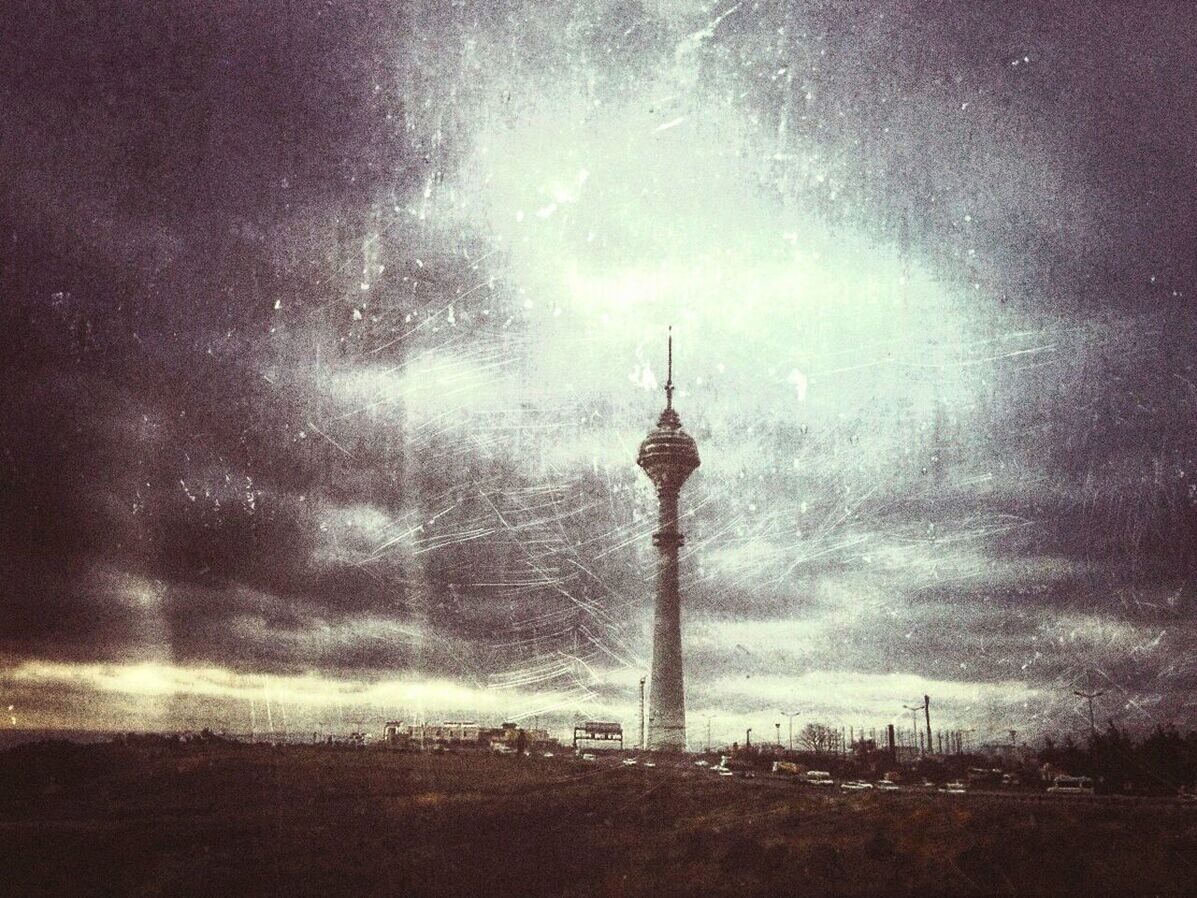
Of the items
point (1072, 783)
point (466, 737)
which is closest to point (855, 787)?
point (1072, 783)

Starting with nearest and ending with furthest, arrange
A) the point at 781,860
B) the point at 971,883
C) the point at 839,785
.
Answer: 1. the point at 971,883
2. the point at 781,860
3. the point at 839,785

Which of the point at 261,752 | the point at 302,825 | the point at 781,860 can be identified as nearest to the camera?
the point at 781,860

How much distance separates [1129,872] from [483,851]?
103 feet

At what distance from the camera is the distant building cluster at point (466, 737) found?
137750 mm

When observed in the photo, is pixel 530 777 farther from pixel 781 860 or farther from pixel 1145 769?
pixel 1145 769

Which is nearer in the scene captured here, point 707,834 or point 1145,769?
point 707,834

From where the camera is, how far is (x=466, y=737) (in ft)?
532

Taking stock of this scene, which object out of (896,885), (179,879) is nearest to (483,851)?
(179,879)

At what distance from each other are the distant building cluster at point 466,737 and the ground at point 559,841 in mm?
63570

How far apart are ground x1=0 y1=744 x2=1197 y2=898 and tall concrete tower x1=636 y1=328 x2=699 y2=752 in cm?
11924

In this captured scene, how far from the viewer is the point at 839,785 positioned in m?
78.4

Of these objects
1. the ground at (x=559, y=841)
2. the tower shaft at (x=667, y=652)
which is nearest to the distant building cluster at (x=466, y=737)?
the tower shaft at (x=667, y=652)

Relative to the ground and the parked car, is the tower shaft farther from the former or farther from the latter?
the ground

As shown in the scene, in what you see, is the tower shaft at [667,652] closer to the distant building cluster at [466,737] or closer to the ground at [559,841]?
the distant building cluster at [466,737]
